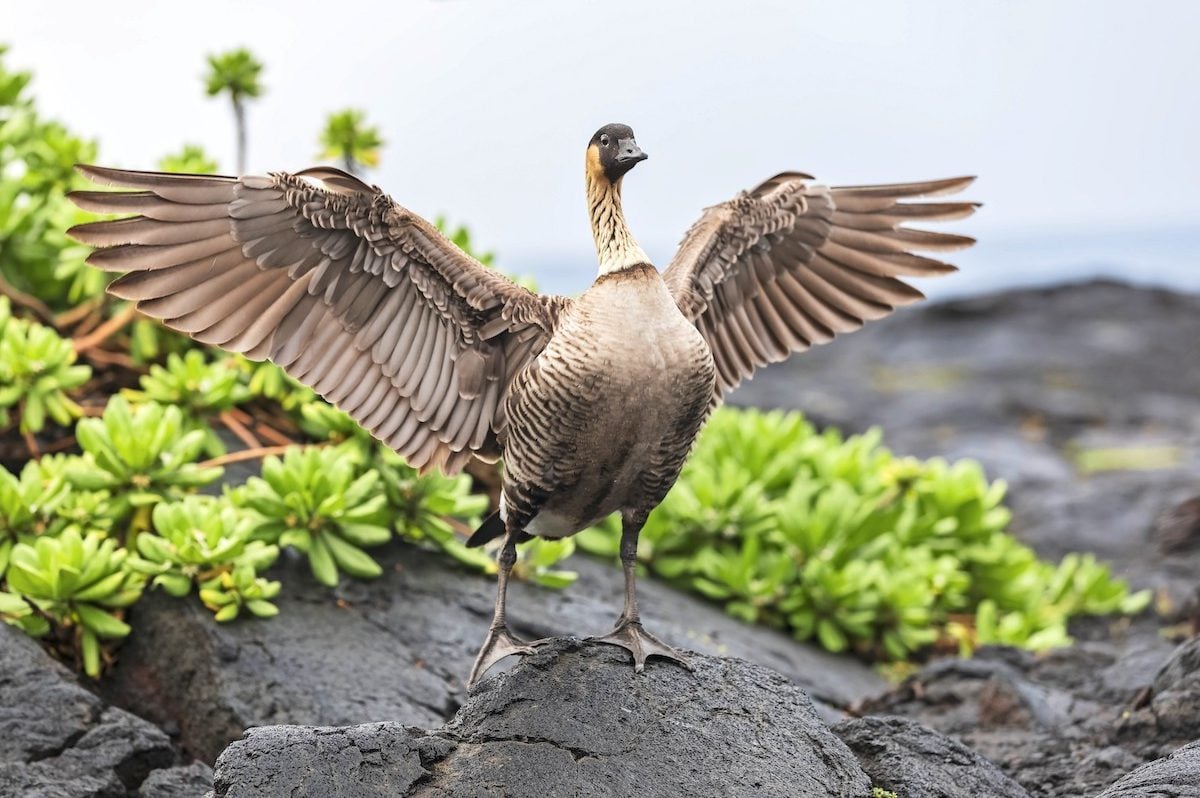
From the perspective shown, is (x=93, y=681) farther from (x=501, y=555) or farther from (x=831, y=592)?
(x=831, y=592)

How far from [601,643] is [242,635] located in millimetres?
1843

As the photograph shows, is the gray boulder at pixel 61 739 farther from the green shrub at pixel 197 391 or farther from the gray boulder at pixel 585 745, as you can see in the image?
the green shrub at pixel 197 391

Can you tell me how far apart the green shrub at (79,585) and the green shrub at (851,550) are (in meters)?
2.80

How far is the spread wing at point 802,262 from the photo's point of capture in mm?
6090

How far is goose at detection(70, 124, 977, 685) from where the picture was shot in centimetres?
483

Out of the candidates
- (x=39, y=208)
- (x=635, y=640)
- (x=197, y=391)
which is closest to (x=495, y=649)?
(x=635, y=640)

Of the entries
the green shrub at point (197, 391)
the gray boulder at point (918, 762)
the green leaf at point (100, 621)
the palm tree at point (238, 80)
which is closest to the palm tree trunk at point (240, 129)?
the palm tree at point (238, 80)

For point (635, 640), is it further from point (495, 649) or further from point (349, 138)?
point (349, 138)

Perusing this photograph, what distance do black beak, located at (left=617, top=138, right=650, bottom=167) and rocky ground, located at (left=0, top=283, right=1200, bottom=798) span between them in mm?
1707

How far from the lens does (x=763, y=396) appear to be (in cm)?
1391

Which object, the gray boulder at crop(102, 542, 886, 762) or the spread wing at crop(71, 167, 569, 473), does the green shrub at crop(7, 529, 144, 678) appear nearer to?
the gray boulder at crop(102, 542, 886, 762)

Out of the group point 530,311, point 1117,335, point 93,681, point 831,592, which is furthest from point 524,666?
point 1117,335

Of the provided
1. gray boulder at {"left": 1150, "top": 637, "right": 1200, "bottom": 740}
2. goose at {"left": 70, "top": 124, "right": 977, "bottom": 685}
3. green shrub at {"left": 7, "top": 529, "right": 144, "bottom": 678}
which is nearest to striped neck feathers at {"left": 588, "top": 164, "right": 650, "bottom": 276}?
goose at {"left": 70, "top": 124, "right": 977, "bottom": 685}

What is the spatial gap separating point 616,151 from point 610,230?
280 millimetres
